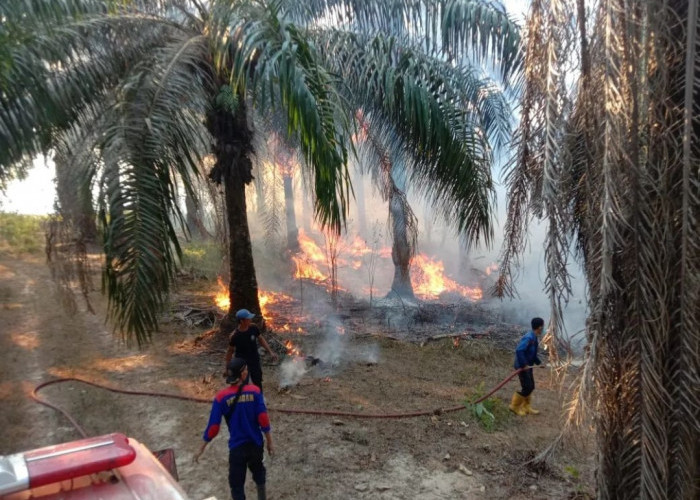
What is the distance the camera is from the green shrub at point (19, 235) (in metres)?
14.6

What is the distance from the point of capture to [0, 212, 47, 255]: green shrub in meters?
14.6

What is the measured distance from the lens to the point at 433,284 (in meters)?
17.5

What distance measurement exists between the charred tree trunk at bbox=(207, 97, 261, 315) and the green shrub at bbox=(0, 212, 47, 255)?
347 inches

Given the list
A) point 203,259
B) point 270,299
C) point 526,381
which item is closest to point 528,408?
point 526,381

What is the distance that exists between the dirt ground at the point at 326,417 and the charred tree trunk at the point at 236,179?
1.16 m

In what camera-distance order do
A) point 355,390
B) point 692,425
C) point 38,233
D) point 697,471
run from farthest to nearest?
point 38,233, point 355,390, point 697,471, point 692,425

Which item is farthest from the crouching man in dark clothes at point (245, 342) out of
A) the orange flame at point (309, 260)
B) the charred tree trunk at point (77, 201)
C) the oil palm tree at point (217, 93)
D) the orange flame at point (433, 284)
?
the orange flame at point (309, 260)

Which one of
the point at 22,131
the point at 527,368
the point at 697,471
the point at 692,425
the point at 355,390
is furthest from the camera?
the point at 355,390

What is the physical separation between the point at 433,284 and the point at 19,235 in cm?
1342

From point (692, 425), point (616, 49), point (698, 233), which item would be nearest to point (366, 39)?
point (616, 49)

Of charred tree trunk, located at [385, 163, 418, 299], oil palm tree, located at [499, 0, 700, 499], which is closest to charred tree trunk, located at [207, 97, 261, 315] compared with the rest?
charred tree trunk, located at [385, 163, 418, 299]

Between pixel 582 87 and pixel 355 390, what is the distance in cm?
572

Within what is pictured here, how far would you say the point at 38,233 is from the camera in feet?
51.4

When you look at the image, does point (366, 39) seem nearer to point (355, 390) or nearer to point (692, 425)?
point (355, 390)
